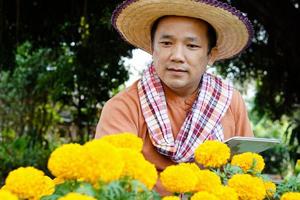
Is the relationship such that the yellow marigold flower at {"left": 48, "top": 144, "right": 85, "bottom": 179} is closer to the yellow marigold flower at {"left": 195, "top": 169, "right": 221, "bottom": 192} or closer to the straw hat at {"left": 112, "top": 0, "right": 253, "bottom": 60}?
the yellow marigold flower at {"left": 195, "top": 169, "right": 221, "bottom": 192}

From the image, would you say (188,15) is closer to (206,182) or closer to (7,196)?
(206,182)

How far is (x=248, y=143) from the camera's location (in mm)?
1407

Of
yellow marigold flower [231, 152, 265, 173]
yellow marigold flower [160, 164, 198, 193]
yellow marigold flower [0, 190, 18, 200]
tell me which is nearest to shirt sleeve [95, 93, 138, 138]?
yellow marigold flower [231, 152, 265, 173]

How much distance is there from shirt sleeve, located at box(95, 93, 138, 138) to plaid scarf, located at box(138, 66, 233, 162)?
0.14 feet

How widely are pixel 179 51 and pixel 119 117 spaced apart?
28 centimetres

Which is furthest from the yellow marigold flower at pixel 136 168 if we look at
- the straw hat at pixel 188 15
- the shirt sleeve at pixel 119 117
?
the straw hat at pixel 188 15

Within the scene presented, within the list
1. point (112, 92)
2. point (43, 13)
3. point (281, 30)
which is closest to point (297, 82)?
point (281, 30)

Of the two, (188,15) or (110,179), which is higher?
(188,15)

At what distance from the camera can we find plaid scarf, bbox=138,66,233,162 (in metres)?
1.67

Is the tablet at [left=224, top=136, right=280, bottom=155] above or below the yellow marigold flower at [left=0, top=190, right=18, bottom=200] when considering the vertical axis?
above

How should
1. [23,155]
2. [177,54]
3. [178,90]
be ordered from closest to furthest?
[177,54] < [178,90] < [23,155]

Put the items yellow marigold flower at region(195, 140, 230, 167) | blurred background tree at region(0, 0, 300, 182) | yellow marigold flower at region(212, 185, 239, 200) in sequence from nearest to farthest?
yellow marigold flower at region(212, 185, 239, 200)
yellow marigold flower at region(195, 140, 230, 167)
blurred background tree at region(0, 0, 300, 182)

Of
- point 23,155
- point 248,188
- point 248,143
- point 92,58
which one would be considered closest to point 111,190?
point 248,188

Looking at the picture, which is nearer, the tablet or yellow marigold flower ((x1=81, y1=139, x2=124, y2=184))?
yellow marigold flower ((x1=81, y1=139, x2=124, y2=184))
